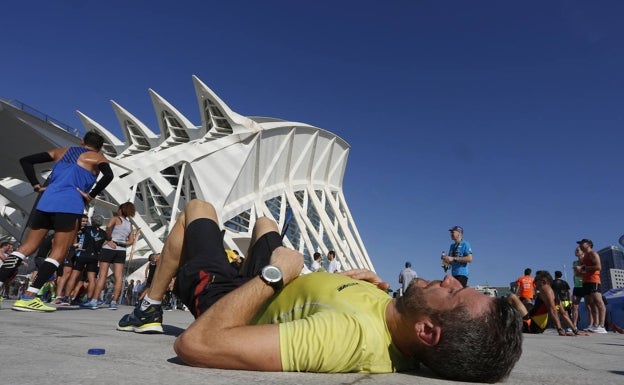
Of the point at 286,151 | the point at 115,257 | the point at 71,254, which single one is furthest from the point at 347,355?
the point at 286,151

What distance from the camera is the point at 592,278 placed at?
667cm

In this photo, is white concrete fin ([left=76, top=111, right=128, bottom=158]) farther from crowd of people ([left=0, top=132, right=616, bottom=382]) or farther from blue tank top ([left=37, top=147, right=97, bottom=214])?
crowd of people ([left=0, top=132, right=616, bottom=382])

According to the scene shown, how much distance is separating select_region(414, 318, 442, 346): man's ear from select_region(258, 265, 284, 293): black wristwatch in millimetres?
546

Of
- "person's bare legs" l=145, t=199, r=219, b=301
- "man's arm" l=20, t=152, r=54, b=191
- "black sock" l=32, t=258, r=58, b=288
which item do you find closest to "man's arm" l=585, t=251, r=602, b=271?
"person's bare legs" l=145, t=199, r=219, b=301

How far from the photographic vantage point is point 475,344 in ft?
4.81

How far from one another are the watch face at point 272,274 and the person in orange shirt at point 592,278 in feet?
22.5

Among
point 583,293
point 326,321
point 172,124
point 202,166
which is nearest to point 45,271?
point 326,321

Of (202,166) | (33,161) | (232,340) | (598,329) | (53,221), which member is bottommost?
(598,329)

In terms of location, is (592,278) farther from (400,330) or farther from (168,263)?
(168,263)

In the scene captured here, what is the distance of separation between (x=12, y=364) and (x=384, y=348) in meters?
1.30

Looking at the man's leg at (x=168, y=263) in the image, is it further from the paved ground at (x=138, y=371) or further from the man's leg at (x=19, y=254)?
the man's leg at (x=19, y=254)

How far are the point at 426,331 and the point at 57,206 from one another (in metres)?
3.99

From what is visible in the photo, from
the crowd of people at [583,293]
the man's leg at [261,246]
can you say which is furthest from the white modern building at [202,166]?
the man's leg at [261,246]

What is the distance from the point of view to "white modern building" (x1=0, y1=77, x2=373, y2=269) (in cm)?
1859
